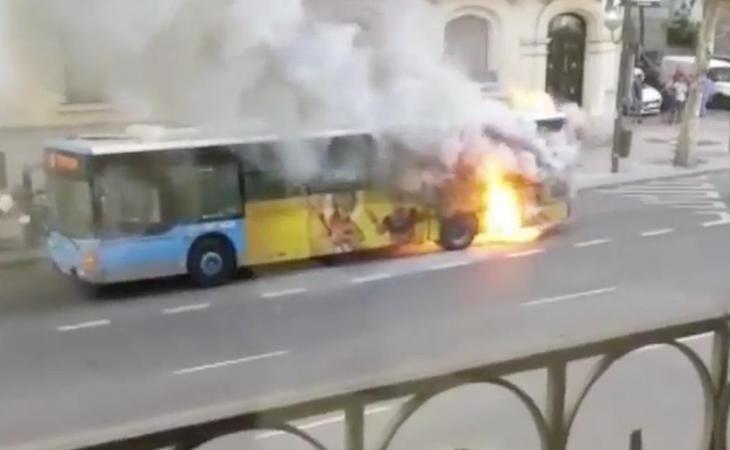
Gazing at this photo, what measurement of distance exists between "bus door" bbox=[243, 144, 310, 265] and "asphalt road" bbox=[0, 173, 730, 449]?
0.6 inches

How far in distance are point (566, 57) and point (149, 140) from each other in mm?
281

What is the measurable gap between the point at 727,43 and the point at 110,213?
464mm

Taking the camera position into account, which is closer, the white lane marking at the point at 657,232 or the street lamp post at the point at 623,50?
the street lamp post at the point at 623,50

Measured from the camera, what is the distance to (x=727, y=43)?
82cm

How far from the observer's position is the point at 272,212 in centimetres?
71

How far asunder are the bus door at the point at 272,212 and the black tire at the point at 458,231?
0.29 feet

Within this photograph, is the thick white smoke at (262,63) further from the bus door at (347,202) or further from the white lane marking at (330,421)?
the white lane marking at (330,421)

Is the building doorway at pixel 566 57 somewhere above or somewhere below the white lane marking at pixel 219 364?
above

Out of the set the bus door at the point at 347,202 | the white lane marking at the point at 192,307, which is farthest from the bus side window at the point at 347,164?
the white lane marking at the point at 192,307

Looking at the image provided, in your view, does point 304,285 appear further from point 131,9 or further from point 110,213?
point 131,9

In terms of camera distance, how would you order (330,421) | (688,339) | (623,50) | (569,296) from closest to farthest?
(330,421) → (688,339) → (623,50) → (569,296)

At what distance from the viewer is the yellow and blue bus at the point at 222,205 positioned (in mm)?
611

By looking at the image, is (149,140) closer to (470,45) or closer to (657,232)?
(470,45)

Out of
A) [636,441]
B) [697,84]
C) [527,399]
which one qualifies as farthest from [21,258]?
[697,84]
